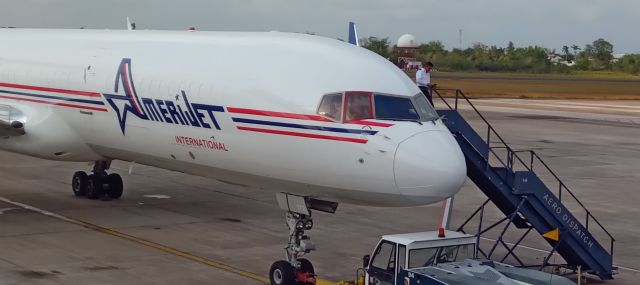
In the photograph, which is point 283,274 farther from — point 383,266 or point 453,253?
point 453,253

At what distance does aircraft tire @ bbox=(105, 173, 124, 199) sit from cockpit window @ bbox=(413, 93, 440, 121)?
13303 mm

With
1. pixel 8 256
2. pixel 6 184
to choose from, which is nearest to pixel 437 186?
pixel 8 256

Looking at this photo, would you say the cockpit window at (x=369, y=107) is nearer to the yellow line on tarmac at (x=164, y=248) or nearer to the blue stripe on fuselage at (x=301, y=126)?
the blue stripe on fuselage at (x=301, y=126)

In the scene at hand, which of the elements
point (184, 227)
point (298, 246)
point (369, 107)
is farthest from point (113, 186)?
point (369, 107)

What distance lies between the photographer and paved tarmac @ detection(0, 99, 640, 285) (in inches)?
770

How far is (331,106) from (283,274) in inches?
126

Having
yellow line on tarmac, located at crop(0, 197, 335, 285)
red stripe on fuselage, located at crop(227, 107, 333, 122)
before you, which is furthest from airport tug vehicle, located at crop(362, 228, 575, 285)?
red stripe on fuselage, located at crop(227, 107, 333, 122)

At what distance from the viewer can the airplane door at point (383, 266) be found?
16.4 m

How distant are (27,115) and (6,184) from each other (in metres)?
7.33

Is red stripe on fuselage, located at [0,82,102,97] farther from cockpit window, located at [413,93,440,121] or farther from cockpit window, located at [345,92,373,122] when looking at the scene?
cockpit window, located at [413,93,440,121]

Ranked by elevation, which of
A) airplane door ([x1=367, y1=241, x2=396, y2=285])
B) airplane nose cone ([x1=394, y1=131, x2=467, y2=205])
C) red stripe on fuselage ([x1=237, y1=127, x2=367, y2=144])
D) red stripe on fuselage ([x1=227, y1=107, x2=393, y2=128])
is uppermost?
red stripe on fuselage ([x1=227, y1=107, x2=393, y2=128])

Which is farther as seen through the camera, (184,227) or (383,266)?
(184,227)

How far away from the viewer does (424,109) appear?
1677 cm

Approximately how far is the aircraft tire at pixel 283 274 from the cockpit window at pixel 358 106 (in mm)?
3016
